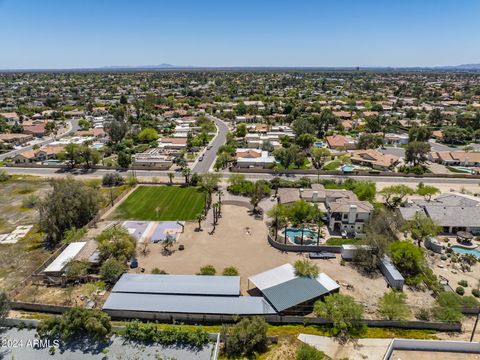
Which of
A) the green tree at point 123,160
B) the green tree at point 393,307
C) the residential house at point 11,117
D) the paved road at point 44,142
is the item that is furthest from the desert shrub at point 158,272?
the residential house at point 11,117

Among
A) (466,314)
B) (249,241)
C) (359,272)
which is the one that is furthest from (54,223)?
(466,314)

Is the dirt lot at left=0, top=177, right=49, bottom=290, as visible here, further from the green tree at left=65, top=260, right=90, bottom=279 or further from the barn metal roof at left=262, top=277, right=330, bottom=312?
the barn metal roof at left=262, top=277, right=330, bottom=312

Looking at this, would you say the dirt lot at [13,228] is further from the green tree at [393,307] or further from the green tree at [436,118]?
the green tree at [436,118]

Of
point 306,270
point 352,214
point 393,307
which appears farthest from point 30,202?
point 393,307

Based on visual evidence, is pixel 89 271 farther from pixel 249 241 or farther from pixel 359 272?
pixel 359 272

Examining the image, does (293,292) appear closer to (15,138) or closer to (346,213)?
(346,213)

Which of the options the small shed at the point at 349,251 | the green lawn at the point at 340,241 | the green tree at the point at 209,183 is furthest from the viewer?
the green tree at the point at 209,183

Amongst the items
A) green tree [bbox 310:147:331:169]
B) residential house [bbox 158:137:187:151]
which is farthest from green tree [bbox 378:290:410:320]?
residential house [bbox 158:137:187:151]
